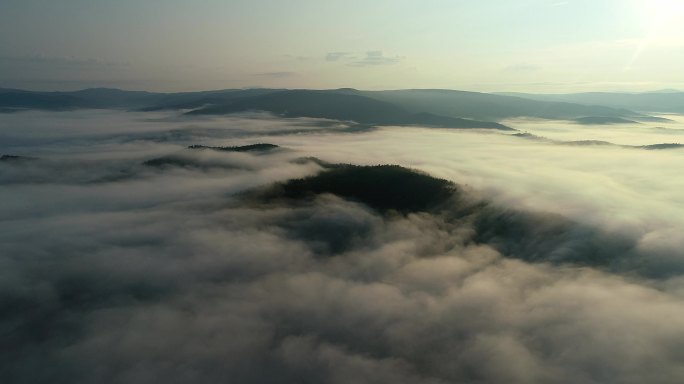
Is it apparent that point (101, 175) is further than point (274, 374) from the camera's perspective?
Yes

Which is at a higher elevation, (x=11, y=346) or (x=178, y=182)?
(x=178, y=182)

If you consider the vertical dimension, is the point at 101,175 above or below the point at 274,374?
above

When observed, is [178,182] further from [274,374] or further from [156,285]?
[274,374]

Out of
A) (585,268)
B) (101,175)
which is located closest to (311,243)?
(585,268)

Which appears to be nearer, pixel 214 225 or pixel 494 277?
pixel 494 277

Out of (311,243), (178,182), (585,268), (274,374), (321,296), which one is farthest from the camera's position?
(178,182)

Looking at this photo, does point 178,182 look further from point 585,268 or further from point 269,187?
point 585,268

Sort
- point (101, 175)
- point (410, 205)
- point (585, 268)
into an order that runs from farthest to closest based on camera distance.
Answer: point (101, 175), point (410, 205), point (585, 268)

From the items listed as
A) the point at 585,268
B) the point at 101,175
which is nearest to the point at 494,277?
the point at 585,268

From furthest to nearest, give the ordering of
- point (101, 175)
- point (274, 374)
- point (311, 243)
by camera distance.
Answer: point (101, 175)
point (311, 243)
point (274, 374)
